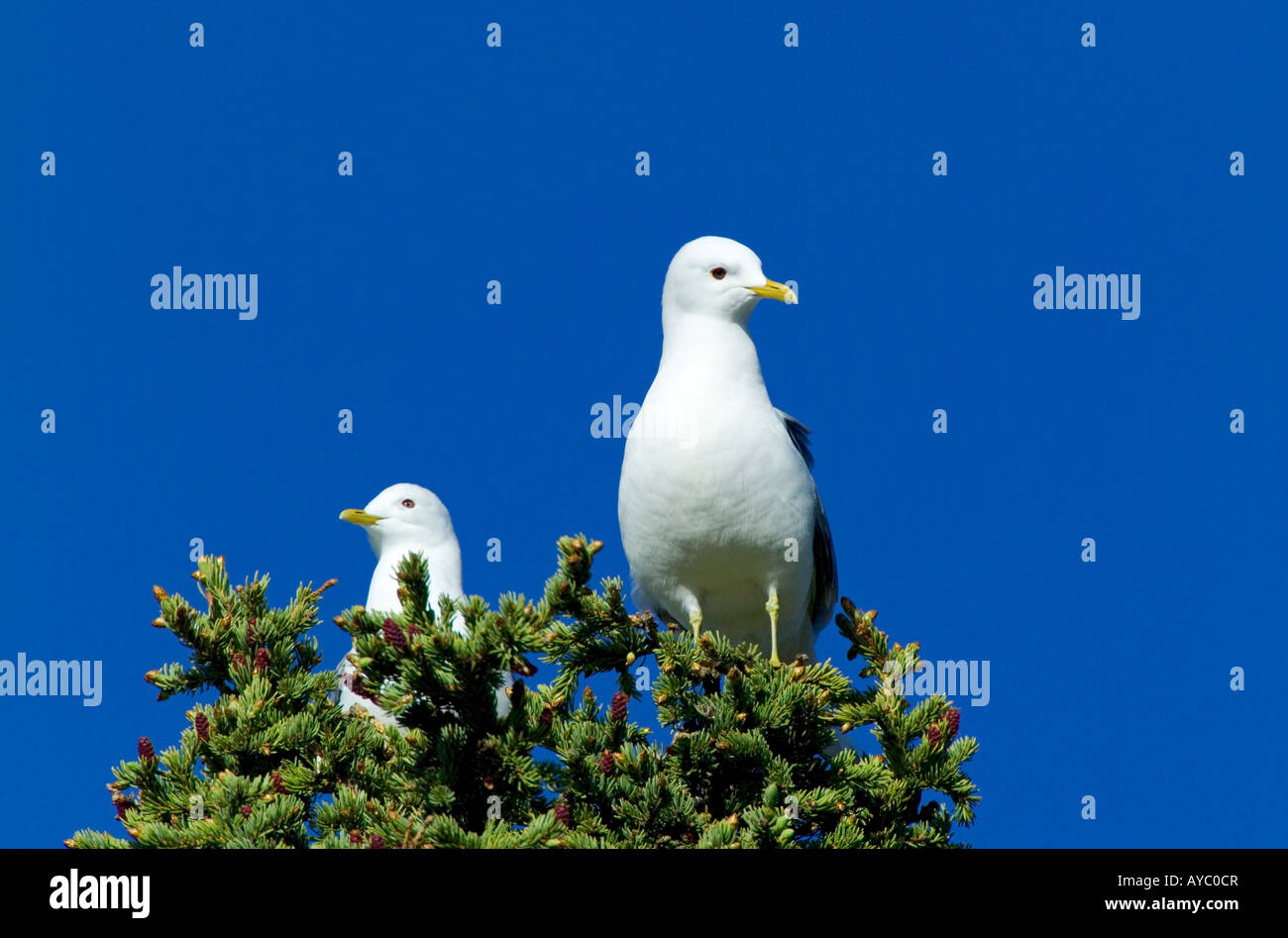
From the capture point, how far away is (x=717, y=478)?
7.61 meters

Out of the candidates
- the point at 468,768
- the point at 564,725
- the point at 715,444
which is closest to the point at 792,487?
the point at 715,444

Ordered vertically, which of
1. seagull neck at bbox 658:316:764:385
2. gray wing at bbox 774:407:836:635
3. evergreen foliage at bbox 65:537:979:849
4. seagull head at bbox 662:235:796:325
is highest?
seagull head at bbox 662:235:796:325

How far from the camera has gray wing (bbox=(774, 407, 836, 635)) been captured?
8.39 metres

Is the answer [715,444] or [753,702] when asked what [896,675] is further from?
[715,444]

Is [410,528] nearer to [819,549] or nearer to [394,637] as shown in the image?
[819,549]

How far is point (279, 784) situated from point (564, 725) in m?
1.23

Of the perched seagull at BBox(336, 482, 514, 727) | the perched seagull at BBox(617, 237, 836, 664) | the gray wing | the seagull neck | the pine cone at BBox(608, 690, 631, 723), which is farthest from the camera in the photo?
the perched seagull at BBox(336, 482, 514, 727)

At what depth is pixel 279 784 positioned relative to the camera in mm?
5996

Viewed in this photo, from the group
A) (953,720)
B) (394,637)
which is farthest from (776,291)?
(394,637)

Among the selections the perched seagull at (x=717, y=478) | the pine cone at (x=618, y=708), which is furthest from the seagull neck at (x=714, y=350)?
the pine cone at (x=618, y=708)


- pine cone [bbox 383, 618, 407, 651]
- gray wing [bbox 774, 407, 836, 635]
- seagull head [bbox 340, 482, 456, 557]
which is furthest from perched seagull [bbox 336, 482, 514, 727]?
pine cone [bbox 383, 618, 407, 651]

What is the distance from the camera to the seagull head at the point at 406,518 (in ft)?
33.8

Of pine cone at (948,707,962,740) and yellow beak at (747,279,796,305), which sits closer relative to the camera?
pine cone at (948,707,962,740)

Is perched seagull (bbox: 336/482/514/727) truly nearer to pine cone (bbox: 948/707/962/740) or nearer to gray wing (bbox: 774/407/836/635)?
gray wing (bbox: 774/407/836/635)
